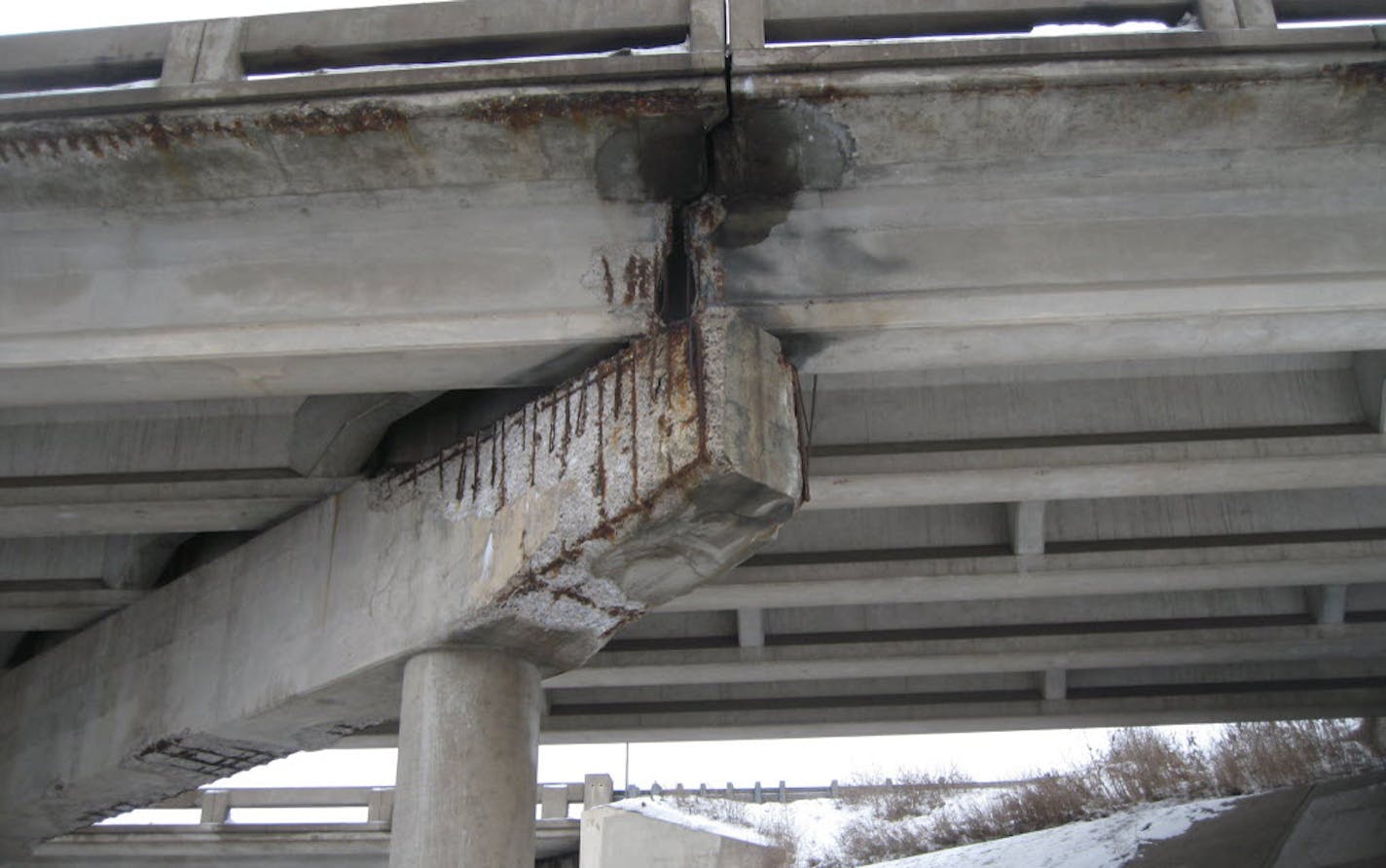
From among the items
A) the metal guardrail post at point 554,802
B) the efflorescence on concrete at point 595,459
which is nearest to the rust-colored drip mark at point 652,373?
the efflorescence on concrete at point 595,459

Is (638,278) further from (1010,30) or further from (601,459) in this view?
(1010,30)

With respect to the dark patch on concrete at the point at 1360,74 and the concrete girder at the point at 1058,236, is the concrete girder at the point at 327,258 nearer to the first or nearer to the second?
the concrete girder at the point at 1058,236

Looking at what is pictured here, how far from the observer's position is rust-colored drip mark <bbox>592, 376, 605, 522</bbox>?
4820mm

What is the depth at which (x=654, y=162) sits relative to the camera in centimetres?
493

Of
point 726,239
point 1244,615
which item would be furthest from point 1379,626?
point 726,239

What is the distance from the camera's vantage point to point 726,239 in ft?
16.7

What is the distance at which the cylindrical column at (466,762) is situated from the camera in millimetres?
4969

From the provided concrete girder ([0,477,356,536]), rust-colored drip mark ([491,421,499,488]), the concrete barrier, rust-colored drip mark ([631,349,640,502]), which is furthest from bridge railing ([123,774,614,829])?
rust-colored drip mark ([631,349,640,502])

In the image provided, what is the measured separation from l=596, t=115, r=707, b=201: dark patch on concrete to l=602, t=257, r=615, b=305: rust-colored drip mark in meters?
0.27

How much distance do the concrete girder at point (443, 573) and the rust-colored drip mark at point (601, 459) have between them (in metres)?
0.01

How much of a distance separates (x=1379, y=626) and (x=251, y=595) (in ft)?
26.3

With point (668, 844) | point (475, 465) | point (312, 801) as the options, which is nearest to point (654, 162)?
point (475, 465)

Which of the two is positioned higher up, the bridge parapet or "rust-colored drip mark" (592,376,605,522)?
the bridge parapet

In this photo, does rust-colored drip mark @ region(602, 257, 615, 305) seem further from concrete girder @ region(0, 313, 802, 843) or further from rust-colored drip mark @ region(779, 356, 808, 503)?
rust-colored drip mark @ region(779, 356, 808, 503)
